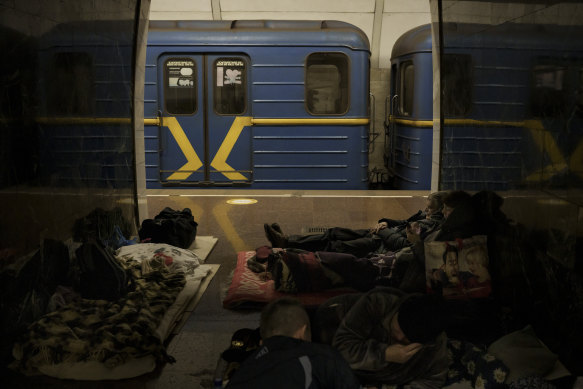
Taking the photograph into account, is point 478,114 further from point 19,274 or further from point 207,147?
point 207,147

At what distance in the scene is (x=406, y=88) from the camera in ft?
34.0

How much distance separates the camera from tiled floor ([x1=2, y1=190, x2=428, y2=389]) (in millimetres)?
3539

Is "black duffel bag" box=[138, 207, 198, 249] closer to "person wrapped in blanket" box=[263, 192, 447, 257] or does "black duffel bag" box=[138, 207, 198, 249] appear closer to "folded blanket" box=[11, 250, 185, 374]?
"person wrapped in blanket" box=[263, 192, 447, 257]

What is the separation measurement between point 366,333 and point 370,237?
238cm

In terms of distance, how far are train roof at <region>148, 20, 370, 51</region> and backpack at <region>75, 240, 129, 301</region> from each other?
544 centimetres

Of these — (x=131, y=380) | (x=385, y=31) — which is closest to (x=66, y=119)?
(x=131, y=380)

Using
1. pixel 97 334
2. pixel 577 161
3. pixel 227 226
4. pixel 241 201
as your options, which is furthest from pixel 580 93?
pixel 241 201

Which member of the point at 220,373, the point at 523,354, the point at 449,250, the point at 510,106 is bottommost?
the point at 220,373

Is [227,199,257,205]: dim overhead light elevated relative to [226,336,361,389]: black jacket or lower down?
lower down

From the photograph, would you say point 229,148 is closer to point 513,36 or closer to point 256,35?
point 256,35

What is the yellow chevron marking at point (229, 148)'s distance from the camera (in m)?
9.62

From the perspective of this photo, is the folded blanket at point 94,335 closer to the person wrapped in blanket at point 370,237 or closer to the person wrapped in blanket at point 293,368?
the person wrapped in blanket at point 293,368

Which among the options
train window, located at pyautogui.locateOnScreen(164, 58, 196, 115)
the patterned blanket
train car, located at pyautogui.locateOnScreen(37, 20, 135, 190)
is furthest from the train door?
the patterned blanket

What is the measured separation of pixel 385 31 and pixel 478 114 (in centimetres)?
863
